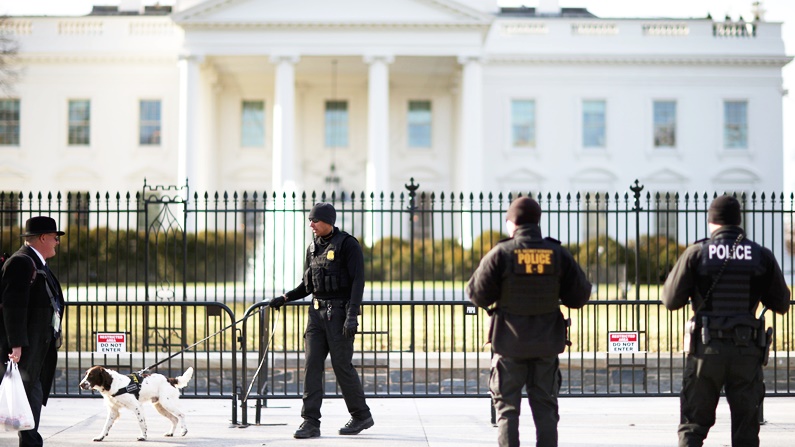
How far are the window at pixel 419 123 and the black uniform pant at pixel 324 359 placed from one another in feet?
112

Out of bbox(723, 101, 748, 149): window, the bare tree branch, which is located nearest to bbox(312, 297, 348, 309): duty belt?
the bare tree branch

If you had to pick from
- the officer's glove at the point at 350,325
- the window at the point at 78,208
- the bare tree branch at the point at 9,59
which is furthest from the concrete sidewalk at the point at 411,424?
the bare tree branch at the point at 9,59

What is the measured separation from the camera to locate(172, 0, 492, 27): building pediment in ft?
120

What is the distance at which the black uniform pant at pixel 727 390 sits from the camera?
6.05m

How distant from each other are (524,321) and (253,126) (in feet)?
120

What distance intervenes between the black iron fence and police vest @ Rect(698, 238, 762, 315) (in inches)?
89.3

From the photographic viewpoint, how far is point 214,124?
4112 centimetres

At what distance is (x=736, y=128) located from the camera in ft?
139

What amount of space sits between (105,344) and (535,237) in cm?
507

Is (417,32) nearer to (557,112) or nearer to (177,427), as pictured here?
(557,112)

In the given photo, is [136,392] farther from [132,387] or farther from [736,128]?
[736,128]

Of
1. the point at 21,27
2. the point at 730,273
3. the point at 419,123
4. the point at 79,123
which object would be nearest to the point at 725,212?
the point at 730,273

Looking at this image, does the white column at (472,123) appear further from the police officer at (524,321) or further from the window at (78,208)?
Answer: the police officer at (524,321)

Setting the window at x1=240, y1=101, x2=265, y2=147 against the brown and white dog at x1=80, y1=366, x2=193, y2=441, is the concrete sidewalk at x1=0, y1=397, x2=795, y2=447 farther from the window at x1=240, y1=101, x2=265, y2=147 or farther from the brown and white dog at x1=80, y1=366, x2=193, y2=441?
the window at x1=240, y1=101, x2=265, y2=147
